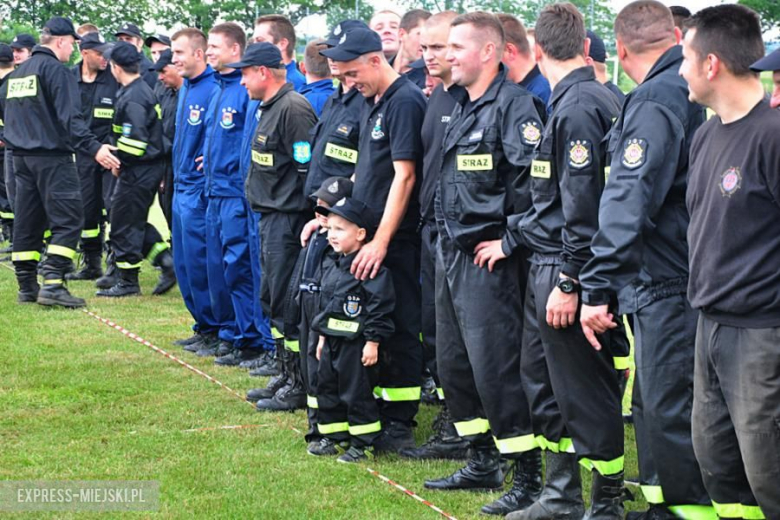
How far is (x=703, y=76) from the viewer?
402 centimetres

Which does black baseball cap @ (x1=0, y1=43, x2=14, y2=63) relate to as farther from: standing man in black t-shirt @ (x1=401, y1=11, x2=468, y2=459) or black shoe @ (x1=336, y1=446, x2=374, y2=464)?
black shoe @ (x1=336, y1=446, x2=374, y2=464)

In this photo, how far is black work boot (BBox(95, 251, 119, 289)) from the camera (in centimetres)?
1235

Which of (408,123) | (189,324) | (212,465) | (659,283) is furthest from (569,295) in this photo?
(189,324)

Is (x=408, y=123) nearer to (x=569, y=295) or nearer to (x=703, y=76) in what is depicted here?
(x=569, y=295)

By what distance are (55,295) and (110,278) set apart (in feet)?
4.27

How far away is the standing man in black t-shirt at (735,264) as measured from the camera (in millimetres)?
3855

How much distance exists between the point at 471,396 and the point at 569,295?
1250 millimetres

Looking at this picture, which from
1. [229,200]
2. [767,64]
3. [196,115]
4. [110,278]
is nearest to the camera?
[767,64]

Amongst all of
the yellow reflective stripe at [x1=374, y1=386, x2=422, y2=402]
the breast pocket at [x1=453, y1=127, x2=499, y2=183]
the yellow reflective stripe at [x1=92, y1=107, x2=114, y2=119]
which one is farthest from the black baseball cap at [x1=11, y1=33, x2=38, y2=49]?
the breast pocket at [x1=453, y1=127, x2=499, y2=183]

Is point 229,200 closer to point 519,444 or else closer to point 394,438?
point 394,438

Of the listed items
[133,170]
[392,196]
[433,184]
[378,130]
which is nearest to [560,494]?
[433,184]

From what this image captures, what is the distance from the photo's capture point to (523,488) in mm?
5547

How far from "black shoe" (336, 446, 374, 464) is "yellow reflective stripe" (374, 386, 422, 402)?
38 cm

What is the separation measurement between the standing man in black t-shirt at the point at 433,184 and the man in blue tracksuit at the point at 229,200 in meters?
2.33
